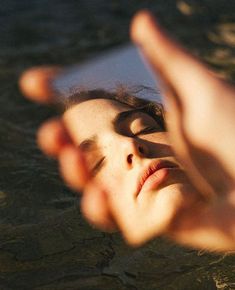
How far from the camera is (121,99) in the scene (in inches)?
62.5

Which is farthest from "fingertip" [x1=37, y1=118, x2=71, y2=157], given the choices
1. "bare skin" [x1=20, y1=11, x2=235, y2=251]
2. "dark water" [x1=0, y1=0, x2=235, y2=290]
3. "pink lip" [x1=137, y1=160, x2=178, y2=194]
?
"dark water" [x1=0, y1=0, x2=235, y2=290]

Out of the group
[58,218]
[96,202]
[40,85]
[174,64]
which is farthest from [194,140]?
[58,218]

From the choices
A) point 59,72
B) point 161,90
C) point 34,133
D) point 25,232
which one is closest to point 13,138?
point 34,133

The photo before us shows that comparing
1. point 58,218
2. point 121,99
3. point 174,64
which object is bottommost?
point 58,218

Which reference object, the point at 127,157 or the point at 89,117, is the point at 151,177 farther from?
the point at 89,117

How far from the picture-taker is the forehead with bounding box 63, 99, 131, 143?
1523 mm

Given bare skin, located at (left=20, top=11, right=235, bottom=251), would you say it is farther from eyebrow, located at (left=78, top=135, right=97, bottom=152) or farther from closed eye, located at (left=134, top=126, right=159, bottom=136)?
closed eye, located at (left=134, top=126, right=159, bottom=136)

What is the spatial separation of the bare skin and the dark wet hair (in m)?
0.10

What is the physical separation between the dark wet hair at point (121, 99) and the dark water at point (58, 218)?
34 centimetres

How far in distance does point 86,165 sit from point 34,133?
1.01 m

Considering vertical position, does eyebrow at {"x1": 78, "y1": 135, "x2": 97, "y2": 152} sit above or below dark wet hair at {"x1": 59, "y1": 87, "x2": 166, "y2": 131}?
below

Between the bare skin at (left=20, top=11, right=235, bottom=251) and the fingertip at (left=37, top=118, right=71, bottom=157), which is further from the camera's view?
the fingertip at (left=37, top=118, right=71, bottom=157)

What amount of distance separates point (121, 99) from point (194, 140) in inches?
12.4

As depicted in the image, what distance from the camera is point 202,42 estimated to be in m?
3.24
